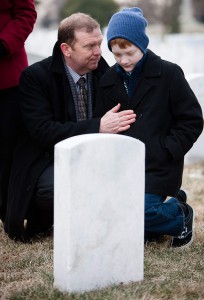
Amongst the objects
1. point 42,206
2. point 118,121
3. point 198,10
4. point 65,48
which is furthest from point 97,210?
point 198,10

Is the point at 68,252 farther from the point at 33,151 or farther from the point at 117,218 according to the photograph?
the point at 33,151

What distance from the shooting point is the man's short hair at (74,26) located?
514 centimetres

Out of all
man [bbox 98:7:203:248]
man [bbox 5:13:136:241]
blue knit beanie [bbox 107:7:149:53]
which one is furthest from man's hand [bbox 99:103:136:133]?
blue knit beanie [bbox 107:7:149:53]

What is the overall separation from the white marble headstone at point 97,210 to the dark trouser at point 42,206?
1130mm

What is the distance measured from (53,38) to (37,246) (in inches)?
547

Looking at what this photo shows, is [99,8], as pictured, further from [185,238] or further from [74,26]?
[185,238]

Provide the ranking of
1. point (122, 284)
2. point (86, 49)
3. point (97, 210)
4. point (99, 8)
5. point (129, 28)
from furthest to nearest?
point (99, 8) → point (86, 49) → point (129, 28) → point (122, 284) → point (97, 210)

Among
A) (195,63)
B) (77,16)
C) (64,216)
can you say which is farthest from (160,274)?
(195,63)

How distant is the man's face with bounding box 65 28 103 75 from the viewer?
202 inches

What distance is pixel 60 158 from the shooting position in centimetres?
393

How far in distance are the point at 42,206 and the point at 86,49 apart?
0.99 meters

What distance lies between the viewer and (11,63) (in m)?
5.41

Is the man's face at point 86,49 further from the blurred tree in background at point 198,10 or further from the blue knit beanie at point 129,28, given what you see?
the blurred tree in background at point 198,10

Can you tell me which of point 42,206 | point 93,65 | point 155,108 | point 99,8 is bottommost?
point 99,8
